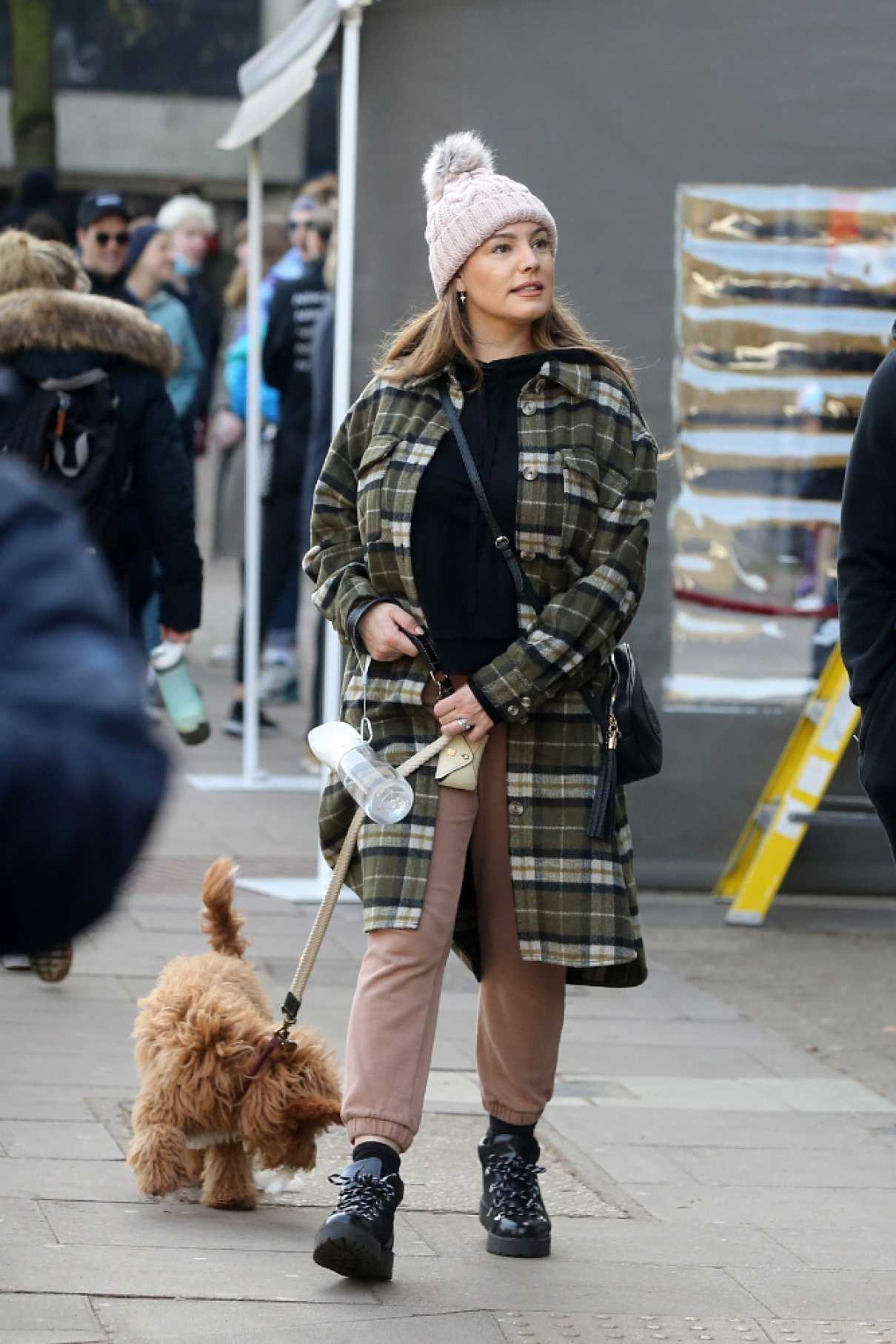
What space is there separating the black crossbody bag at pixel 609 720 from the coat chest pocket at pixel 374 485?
0.45 ft

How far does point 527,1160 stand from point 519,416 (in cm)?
139

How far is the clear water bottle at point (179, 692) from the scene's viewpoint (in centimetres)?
633

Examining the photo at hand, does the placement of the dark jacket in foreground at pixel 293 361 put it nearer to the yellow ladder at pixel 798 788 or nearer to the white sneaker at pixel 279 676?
the white sneaker at pixel 279 676

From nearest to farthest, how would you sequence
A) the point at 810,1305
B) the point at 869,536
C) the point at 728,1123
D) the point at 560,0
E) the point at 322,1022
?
the point at 869,536 < the point at 810,1305 < the point at 728,1123 < the point at 322,1022 < the point at 560,0

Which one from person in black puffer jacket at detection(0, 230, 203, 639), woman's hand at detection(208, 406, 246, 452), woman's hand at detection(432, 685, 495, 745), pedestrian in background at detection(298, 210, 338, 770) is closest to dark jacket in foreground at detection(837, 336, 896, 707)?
woman's hand at detection(432, 685, 495, 745)

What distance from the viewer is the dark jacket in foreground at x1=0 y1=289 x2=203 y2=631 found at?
5.88 m

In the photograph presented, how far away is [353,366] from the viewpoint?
7207 mm

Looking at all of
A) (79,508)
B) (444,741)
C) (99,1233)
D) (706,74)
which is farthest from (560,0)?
(99,1233)

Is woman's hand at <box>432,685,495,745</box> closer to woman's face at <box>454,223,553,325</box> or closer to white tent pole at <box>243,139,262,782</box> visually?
woman's face at <box>454,223,553,325</box>

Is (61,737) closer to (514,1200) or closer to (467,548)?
(467,548)

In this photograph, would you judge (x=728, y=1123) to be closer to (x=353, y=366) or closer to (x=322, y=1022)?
(x=322, y=1022)

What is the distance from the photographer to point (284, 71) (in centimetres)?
735

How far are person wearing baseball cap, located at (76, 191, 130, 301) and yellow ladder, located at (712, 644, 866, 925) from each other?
10.4ft

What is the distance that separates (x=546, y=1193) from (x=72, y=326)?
2.72 meters
